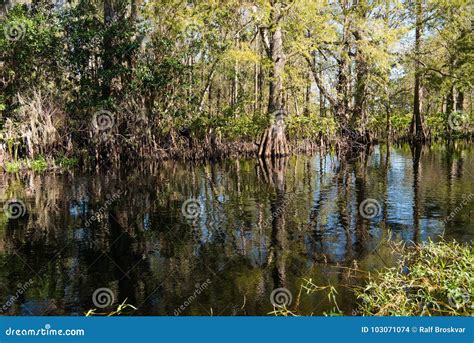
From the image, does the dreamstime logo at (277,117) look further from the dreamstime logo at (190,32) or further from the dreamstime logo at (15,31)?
the dreamstime logo at (15,31)

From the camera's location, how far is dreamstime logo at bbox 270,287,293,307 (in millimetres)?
6145

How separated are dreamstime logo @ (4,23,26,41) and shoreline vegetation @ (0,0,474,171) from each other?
0.14 ft

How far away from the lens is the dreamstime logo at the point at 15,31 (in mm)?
19531

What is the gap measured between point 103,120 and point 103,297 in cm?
1711

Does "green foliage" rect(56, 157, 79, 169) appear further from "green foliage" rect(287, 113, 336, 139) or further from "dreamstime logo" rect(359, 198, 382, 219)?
"dreamstime logo" rect(359, 198, 382, 219)

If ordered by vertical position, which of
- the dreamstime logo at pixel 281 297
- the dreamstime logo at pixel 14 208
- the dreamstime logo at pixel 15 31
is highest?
the dreamstime logo at pixel 15 31

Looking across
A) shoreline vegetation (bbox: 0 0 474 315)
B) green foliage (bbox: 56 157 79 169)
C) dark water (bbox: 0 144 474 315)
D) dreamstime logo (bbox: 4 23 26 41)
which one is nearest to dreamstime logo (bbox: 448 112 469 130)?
shoreline vegetation (bbox: 0 0 474 315)

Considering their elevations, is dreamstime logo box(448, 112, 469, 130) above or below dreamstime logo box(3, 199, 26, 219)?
above

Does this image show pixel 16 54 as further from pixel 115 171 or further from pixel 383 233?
pixel 383 233

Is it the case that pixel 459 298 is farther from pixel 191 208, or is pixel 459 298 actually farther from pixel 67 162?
pixel 67 162
